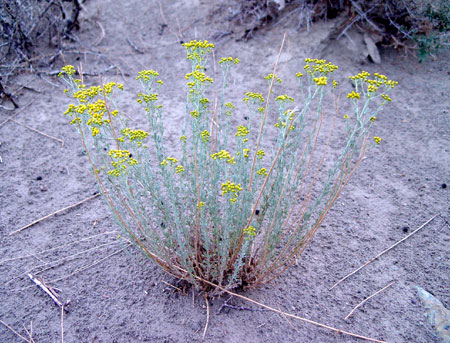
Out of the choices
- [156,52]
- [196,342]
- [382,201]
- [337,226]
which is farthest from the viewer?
[156,52]

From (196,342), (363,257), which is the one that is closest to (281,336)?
(196,342)

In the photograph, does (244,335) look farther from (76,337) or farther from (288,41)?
(288,41)

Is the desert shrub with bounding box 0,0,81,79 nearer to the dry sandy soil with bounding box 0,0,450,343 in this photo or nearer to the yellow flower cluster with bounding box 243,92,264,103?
the dry sandy soil with bounding box 0,0,450,343

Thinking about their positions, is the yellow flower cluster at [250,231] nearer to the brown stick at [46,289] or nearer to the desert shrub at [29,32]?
the brown stick at [46,289]

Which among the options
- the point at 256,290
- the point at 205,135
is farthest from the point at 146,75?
the point at 256,290

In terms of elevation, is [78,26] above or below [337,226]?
above

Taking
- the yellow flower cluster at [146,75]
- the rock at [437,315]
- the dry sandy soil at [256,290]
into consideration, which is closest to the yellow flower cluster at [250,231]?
the dry sandy soil at [256,290]

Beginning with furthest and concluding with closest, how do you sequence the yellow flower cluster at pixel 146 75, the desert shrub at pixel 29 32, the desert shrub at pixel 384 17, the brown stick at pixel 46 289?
the desert shrub at pixel 29 32 → the desert shrub at pixel 384 17 → the brown stick at pixel 46 289 → the yellow flower cluster at pixel 146 75
